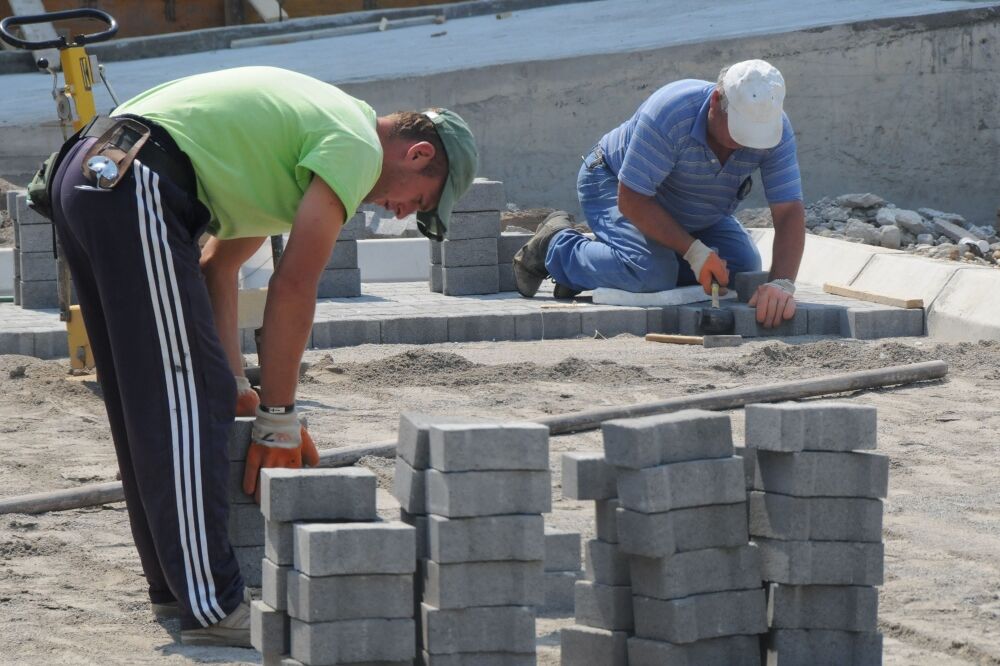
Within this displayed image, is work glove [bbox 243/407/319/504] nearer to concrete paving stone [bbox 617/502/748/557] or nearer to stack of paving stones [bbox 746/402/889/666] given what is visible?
concrete paving stone [bbox 617/502/748/557]

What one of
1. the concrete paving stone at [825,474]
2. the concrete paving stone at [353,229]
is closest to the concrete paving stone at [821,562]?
the concrete paving stone at [825,474]

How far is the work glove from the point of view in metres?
3.53

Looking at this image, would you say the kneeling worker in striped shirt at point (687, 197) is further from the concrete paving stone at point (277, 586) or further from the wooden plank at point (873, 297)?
the concrete paving stone at point (277, 586)

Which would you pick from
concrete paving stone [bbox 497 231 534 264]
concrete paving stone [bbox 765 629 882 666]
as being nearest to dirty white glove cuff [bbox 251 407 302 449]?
concrete paving stone [bbox 765 629 882 666]

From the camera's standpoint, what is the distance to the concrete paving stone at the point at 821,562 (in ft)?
10.3

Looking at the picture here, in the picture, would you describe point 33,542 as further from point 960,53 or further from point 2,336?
point 960,53

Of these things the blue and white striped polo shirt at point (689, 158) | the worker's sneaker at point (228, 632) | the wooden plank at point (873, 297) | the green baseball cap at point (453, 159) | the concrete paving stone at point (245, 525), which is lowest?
the worker's sneaker at point (228, 632)

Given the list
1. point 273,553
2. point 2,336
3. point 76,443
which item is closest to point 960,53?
point 2,336

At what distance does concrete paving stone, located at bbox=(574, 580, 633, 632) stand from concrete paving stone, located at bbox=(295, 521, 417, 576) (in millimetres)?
445

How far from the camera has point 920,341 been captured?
26.1 ft

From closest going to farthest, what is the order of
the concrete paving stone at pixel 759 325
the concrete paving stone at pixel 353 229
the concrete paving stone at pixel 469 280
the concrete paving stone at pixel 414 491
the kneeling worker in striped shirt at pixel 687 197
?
the concrete paving stone at pixel 414 491
the kneeling worker in striped shirt at pixel 687 197
the concrete paving stone at pixel 759 325
the concrete paving stone at pixel 353 229
the concrete paving stone at pixel 469 280

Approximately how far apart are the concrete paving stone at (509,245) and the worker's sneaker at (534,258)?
0.29m

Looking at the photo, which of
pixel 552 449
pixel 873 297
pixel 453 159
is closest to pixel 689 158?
pixel 873 297

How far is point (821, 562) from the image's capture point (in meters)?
3.16
